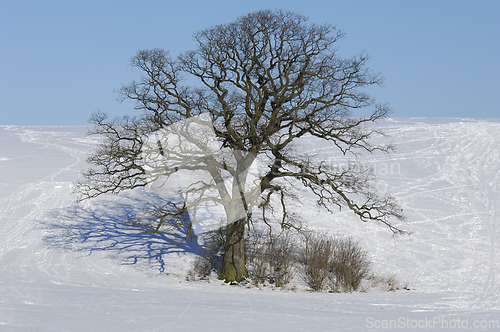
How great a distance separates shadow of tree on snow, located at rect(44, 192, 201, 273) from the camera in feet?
61.0

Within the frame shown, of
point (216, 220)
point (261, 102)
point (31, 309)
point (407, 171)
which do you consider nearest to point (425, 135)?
point (407, 171)

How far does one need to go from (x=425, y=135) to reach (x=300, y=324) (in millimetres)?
40505

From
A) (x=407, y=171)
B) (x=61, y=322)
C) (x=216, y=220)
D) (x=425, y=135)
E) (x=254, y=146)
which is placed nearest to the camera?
(x=61, y=322)

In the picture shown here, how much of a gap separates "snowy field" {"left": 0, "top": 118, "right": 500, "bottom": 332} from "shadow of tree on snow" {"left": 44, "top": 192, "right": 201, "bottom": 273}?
0.08 meters

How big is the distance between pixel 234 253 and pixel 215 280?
4.45 ft

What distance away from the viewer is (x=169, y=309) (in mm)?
10914

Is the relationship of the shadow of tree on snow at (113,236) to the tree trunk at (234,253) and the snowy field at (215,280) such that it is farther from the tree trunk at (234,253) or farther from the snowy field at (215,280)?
the tree trunk at (234,253)

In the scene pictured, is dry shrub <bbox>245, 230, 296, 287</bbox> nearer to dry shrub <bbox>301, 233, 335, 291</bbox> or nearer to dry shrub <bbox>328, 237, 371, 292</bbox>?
dry shrub <bbox>301, 233, 335, 291</bbox>

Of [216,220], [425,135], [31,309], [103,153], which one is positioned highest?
[425,135]

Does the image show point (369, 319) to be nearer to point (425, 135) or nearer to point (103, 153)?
point (103, 153)

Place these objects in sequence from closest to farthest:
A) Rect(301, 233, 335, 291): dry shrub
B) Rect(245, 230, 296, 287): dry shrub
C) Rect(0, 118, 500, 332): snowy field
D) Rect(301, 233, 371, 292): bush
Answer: Rect(0, 118, 500, 332): snowy field → Rect(245, 230, 296, 287): dry shrub → Rect(301, 233, 335, 291): dry shrub → Rect(301, 233, 371, 292): bush

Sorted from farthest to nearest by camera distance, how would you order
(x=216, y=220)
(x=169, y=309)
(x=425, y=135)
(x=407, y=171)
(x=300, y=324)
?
(x=425, y=135)
(x=407, y=171)
(x=216, y=220)
(x=169, y=309)
(x=300, y=324)

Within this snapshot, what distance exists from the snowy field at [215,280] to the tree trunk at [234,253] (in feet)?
2.28

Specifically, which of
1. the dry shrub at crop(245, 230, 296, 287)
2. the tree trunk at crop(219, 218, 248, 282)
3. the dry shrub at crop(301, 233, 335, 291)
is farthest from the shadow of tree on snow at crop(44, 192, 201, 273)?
the dry shrub at crop(301, 233, 335, 291)
